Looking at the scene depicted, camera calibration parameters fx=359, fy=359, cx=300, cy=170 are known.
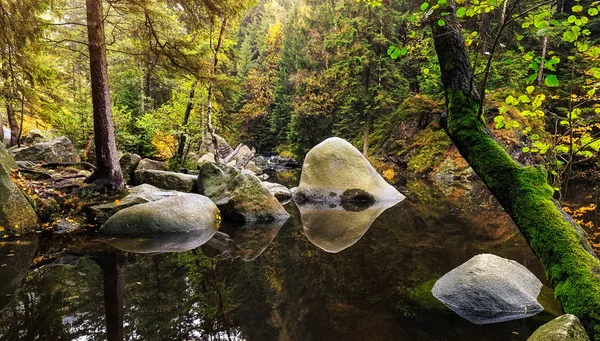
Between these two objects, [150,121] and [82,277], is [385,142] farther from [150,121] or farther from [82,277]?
[82,277]

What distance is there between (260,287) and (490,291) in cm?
281

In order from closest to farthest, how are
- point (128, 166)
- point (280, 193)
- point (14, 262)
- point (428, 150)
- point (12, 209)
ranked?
point (14, 262)
point (12, 209)
point (128, 166)
point (280, 193)
point (428, 150)

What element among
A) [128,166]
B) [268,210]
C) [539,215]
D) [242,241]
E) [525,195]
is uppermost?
[525,195]

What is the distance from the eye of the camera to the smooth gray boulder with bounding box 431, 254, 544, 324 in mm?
3936

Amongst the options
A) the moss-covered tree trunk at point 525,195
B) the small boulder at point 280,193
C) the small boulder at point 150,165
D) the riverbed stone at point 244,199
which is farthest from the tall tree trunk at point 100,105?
the moss-covered tree trunk at point 525,195

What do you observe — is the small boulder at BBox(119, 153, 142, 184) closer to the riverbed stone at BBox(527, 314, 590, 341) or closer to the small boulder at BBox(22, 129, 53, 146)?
the small boulder at BBox(22, 129, 53, 146)

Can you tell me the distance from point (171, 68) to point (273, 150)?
27325 mm

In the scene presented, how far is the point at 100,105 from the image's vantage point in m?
8.41

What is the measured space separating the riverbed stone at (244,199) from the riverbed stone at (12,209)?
3.94m

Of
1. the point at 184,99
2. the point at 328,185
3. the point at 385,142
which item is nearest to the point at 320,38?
the point at 385,142

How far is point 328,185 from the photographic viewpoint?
483 inches

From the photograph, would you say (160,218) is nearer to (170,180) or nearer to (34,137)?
(170,180)

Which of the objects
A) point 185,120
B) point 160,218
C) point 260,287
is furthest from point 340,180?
point 185,120

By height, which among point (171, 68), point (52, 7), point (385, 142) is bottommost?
point (385, 142)
